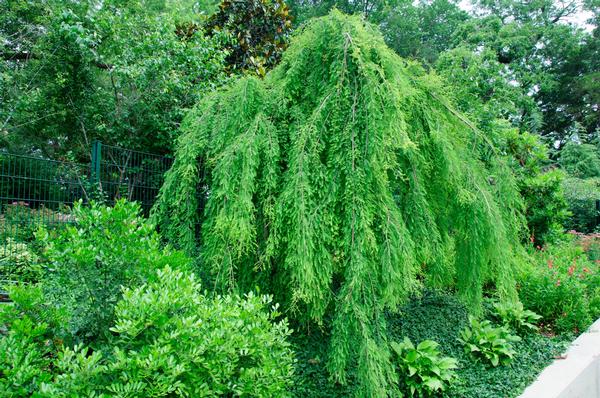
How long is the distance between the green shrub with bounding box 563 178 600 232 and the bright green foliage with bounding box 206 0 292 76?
29.5ft

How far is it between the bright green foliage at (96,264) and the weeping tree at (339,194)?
0.69 meters

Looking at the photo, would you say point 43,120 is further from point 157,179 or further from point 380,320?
point 380,320

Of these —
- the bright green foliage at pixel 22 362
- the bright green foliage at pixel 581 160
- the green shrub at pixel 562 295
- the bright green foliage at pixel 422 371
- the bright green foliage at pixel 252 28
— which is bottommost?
the bright green foliage at pixel 422 371

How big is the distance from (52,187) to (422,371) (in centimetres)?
405

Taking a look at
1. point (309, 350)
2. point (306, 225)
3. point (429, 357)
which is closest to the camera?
point (306, 225)

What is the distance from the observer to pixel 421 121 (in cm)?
349

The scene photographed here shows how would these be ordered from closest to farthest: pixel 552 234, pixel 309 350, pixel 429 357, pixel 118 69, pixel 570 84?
pixel 429 357 < pixel 309 350 < pixel 118 69 < pixel 552 234 < pixel 570 84

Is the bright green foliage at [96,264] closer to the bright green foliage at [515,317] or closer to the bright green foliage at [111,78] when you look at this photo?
the bright green foliage at [111,78]

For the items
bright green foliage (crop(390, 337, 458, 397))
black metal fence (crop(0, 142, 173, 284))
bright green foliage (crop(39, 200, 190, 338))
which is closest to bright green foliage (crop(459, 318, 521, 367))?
bright green foliage (crop(390, 337, 458, 397))

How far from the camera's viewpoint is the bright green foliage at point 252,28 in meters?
6.77

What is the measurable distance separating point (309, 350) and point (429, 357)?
943 millimetres

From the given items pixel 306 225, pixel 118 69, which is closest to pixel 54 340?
pixel 306 225

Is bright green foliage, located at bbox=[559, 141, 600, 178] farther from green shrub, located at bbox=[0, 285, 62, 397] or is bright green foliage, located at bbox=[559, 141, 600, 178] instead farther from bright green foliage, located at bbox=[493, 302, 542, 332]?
green shrub, located at bbox=[0, 285, 62, 397]

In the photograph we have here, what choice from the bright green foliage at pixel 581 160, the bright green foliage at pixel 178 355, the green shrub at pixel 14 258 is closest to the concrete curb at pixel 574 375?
the bright green foliage at pixel 178 355
